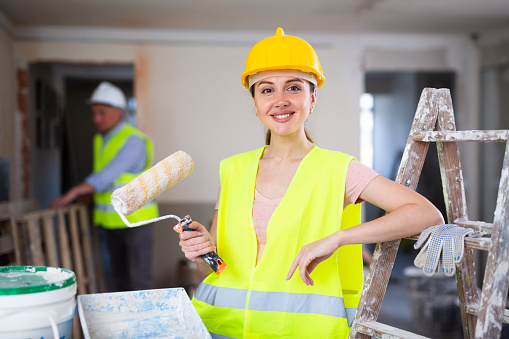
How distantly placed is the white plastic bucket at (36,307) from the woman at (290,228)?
426 millimetres

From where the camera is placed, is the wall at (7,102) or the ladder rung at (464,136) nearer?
the ladder rung at (464,136)

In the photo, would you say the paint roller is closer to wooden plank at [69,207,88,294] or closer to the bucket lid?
the bucket lid

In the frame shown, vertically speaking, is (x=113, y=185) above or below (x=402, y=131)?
below

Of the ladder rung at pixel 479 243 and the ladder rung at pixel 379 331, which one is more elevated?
the ladder rung at pixel 479 243

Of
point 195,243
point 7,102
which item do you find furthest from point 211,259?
point 7,102

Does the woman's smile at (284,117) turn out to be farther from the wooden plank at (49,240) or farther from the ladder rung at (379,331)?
the wooden plank at (49,240)

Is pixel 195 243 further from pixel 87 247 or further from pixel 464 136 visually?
pixel 87 247

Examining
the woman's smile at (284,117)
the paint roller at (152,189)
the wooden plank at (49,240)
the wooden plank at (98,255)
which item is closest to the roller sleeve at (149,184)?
the paint roller at (152,189)

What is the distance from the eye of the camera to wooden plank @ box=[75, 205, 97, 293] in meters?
3.79

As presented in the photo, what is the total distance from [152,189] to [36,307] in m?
0.43

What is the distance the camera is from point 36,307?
3.13 ft

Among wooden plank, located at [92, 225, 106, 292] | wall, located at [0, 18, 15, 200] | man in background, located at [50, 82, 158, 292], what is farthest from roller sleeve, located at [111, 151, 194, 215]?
wall, located at [0, 18, 15, 200]

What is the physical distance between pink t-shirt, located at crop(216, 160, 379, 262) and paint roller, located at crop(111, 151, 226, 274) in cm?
18

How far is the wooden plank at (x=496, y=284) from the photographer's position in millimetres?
1092
